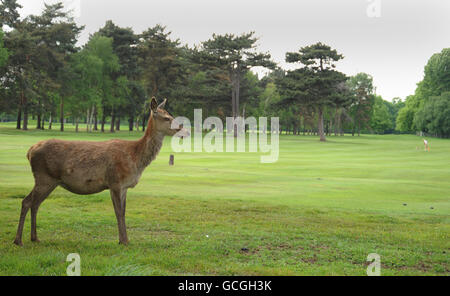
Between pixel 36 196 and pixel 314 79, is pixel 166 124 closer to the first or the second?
pixel 36 196

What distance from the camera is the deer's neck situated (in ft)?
24.4

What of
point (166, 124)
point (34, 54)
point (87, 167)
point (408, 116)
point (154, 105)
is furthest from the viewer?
point (408, 116)

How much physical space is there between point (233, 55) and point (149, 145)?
6394 cm

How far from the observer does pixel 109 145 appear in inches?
293

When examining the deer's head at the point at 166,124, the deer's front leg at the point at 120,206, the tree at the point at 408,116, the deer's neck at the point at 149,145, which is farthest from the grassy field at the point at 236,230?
the tree at the point at 408,116

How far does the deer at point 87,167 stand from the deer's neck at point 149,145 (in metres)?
0.02

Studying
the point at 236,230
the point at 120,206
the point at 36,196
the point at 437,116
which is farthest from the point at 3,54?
the point at 437,116

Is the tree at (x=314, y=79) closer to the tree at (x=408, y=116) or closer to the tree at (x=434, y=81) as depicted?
the tree at (x=434, y=81)

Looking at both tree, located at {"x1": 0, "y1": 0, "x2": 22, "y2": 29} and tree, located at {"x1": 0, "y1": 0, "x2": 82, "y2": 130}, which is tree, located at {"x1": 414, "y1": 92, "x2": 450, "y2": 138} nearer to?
tree, located at {"x1": 0, "y1": 0, "x2": 82, "y2": 130}

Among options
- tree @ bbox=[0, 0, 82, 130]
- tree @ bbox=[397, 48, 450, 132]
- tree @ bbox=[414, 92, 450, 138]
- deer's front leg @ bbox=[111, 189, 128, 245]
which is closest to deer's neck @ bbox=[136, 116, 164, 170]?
deer's front leg @ bbox=[111, 189, 128, 245]

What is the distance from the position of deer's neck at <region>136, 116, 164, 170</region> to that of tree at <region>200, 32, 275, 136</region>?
6193 cm

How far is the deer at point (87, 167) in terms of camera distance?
7.09 m

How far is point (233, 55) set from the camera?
6938 cm

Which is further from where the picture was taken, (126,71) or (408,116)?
(408,116)
